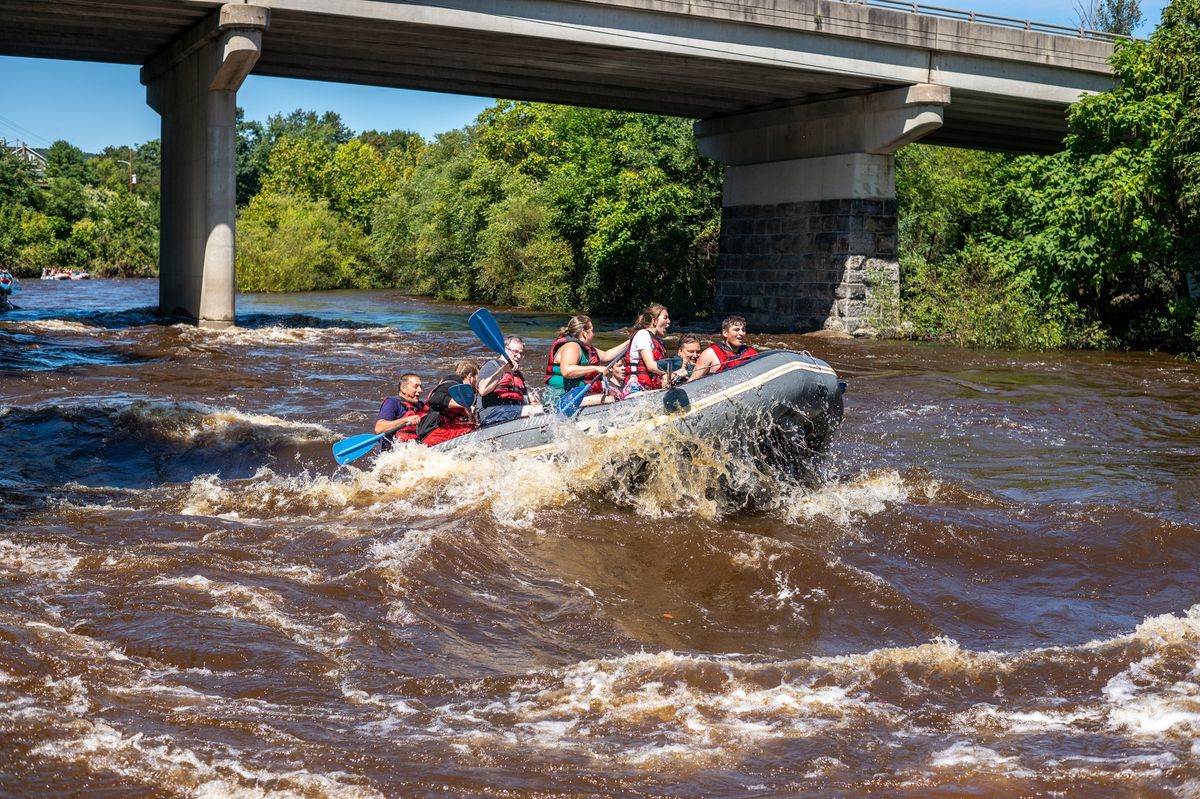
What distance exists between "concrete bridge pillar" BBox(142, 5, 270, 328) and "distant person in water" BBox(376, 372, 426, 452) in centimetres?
1282

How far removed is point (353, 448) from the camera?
9.98m

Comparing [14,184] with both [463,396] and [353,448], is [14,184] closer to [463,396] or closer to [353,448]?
[353,448]

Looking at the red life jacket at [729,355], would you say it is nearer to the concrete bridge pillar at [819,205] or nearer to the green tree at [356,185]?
the concrete bridge pillar at [819,205]

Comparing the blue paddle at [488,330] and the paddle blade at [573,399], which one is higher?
the blue paddle at [488,330]

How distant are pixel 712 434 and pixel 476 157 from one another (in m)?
38.1

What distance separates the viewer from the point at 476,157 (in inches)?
1781

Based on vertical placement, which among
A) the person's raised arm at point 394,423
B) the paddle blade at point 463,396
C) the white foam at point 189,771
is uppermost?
the paddle blade at point 463,396

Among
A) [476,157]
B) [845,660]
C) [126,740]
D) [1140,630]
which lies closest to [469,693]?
[126,740]

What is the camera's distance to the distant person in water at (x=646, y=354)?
965 centimetres

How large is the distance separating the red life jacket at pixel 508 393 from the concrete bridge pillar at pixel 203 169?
13274 mm

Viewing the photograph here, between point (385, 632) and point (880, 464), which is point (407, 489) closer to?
point (385, 632)

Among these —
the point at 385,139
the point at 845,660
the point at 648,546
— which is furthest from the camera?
the point at 385,139

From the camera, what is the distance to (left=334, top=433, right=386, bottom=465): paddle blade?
9938 millimetres

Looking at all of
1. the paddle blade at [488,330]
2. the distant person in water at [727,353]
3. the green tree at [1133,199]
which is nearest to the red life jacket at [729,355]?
the distant person in water at [727,353]
